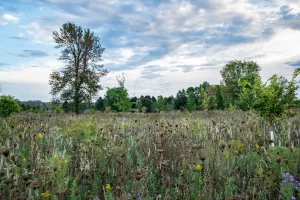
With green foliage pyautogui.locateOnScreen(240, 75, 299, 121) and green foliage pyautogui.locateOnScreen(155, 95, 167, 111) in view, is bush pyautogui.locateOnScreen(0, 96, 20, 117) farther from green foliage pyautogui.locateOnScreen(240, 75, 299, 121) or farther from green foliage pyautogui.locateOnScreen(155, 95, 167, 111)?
green foliage pyautogui.locateOnScreen(155, 95, 167, 111)

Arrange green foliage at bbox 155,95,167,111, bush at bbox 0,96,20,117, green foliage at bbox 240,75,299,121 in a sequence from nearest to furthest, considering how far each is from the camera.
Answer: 1. green foliage at bbox 240,75,299,121
2. bush at bbox 0,96,20,117
3. green foliage at bbox 155,95,167,111

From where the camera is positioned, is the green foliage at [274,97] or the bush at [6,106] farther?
the bush at [6,106]

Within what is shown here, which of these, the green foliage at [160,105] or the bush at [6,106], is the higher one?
the green foliage at [160,105]

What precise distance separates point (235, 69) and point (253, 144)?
5099 cm

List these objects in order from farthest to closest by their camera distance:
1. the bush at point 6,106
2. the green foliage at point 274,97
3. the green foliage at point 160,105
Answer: the green foliage at point 160,105
the bush at point 6,106
the green foliage at point 274,97

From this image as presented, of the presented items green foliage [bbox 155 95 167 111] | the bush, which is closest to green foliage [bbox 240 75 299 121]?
the bush

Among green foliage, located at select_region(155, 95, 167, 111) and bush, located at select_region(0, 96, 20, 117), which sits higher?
green foliage, located at select_region(155, 95, 167, 111)

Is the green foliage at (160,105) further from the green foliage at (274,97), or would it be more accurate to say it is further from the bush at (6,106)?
the green foliage at (274,97)

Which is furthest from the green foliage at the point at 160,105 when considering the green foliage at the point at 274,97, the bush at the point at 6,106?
the green foliage at the point at 274,97

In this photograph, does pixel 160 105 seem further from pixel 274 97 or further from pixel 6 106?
pixel 274 97

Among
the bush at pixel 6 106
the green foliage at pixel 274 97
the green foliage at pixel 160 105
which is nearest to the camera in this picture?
the green foliage at pixel 274 97

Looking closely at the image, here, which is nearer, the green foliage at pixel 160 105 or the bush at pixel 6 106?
the bush at pixel 6 106

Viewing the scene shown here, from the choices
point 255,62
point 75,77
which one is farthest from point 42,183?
point 255,62

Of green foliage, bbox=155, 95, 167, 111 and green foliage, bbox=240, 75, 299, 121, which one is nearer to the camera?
green foliage, bbox=240, 75, 299, 121
